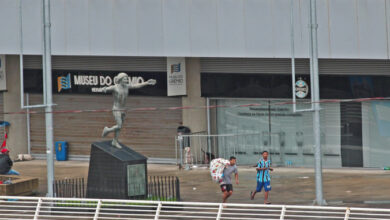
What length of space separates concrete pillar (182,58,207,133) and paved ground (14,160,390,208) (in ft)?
5.91

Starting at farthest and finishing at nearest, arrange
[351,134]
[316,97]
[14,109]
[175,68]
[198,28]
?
[14,109]
[175,68]
[198,28]
[351,134]
[316,97]

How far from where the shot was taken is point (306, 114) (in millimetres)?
32906

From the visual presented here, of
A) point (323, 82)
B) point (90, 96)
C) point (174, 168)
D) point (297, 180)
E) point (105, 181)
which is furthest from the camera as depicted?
point (90, 96)

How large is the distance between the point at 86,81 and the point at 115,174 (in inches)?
462

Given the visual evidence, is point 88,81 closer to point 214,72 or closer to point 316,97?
point 214,72

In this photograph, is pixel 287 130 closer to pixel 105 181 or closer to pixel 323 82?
pixel 323 82

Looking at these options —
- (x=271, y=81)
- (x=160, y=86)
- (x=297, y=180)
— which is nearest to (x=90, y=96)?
(x=160, y=86)

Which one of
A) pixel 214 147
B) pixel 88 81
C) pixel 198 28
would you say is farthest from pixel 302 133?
pixel 88 81

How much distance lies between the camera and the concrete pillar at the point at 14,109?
3756 centimetres

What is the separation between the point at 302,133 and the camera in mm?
33219

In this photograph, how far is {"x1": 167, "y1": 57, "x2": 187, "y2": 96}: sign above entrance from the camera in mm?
34438

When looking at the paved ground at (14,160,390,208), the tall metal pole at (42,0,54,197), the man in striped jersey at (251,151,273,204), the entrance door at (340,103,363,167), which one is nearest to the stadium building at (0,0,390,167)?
the entrance door at (340,103,363,167)

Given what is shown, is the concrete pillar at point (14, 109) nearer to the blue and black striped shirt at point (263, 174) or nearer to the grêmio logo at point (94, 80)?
the grêmio logo at point (94, 80)

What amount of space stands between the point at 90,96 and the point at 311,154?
30.5ft
